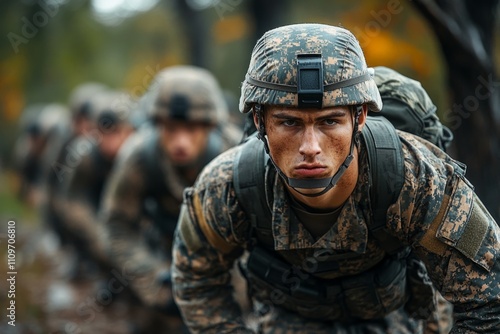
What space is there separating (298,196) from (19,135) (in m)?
21.0

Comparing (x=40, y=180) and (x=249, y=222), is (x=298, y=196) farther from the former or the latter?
(x=40, y=180)

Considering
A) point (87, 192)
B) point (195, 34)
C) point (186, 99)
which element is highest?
point (186, 99)

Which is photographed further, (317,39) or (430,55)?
(430,55)

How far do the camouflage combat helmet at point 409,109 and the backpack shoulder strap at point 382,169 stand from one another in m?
0.30

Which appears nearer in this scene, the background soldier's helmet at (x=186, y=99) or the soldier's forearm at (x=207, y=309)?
the soldier's forearm at (x=207, y=309)

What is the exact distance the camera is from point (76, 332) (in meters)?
8.08

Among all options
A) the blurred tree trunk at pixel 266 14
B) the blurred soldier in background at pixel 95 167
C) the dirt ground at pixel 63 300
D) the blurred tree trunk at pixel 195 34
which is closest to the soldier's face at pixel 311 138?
the dirt ground at pixel 63 300

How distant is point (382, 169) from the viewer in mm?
3342

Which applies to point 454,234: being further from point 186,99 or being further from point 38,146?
point 38,146

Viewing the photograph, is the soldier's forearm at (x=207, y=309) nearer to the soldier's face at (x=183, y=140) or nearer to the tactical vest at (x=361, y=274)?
the tactical vest at (x=361, y=274)

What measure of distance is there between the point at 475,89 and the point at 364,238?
2.05 meters

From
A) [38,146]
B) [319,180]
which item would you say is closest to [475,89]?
[319,180]

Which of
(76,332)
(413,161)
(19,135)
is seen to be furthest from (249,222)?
(19,135)

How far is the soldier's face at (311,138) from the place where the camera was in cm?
318
